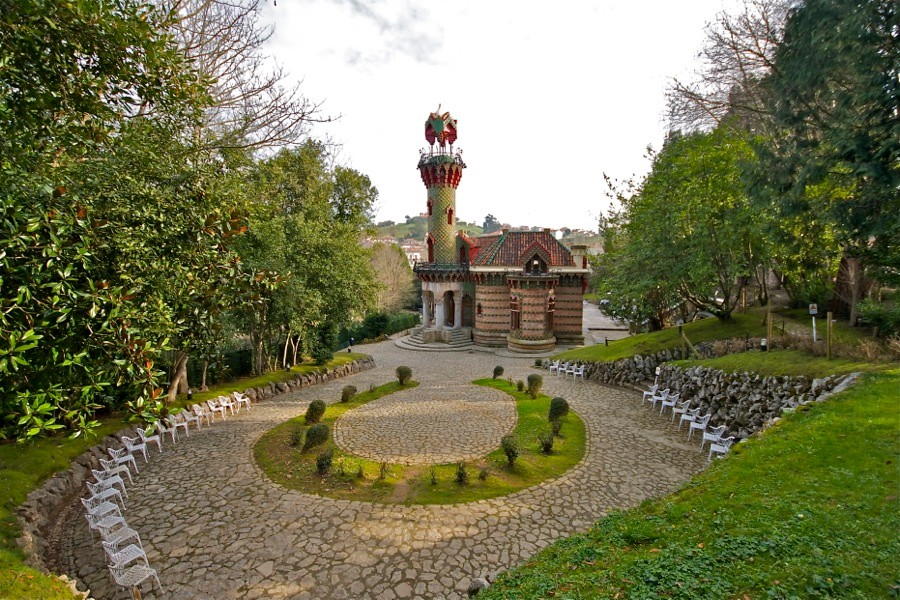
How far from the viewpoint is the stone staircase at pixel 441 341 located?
32.0 meters

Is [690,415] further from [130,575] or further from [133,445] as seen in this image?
[133,445]

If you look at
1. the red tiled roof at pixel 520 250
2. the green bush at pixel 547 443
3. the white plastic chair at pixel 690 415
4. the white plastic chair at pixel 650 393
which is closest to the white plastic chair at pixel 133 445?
the green bush at pixel 547 443

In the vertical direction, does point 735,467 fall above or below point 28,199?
below

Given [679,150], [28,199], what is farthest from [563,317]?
[28,199]

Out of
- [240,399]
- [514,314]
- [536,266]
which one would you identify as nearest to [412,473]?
[240,399]

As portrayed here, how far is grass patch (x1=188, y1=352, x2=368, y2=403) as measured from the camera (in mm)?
16766

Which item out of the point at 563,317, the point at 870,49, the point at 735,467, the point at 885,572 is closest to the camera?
the point at 885,572

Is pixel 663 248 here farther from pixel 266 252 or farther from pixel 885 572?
pixel 266 252

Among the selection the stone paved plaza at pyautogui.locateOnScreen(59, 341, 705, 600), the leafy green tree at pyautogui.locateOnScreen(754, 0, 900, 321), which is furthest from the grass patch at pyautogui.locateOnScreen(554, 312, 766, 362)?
the stone paved plaza at pyautogui.locateOnScreen(59, 341, 705, 600)

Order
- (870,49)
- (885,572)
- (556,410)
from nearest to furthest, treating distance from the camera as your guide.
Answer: (885,572) < (870,49) < (556,410)

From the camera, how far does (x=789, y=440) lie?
839 centimetres

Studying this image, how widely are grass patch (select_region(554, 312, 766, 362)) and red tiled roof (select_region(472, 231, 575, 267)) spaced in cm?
1026

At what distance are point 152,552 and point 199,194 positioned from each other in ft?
22.6

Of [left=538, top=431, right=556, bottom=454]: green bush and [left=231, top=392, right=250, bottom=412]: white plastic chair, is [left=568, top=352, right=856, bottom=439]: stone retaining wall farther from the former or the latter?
[left=231, top=392, right=250, bottom=412]: white plastic chair
